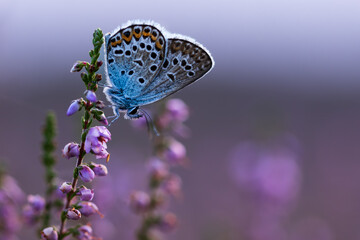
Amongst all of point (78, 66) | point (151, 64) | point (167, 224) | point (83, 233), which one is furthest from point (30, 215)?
point (151, 64)

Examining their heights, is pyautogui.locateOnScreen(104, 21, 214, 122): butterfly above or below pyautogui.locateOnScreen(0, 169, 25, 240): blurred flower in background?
above

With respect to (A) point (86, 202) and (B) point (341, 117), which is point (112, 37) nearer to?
(A) point (86, 202)

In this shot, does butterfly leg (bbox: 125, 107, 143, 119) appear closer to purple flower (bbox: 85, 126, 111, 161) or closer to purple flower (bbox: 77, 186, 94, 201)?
purple flower (bbox: 85, 126, 111, 161)

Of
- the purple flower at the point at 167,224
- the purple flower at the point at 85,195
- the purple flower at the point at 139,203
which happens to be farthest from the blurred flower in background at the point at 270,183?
the purple flower at the point at 85,195

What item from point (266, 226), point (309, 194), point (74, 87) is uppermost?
point (266, 226)

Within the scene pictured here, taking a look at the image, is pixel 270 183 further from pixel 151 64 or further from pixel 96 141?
pixel 96 141

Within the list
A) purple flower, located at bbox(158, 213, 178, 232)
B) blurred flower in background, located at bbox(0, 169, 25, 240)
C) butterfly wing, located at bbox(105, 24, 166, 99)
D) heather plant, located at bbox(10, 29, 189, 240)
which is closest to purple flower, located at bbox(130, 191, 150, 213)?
heather plant, located at bbox(10, 29, 189, 240)

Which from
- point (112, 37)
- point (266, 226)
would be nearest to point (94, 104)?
point (112, 37)
